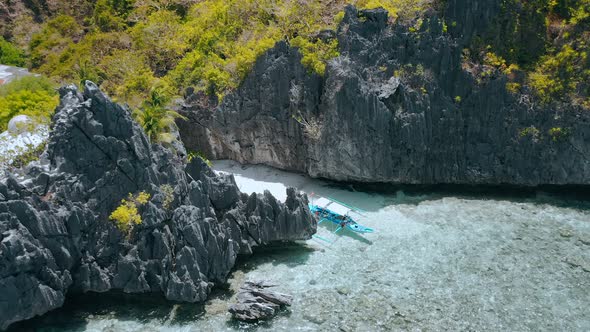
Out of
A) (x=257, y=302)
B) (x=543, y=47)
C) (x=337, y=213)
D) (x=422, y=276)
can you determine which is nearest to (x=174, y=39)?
(x=337, y=213)

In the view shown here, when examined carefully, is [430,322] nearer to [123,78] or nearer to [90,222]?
[90,222]

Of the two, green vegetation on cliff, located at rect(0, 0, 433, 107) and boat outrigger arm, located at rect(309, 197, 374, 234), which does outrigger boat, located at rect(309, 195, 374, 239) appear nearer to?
boat outrigger arm, located at rect(309, 197, 374, 234)

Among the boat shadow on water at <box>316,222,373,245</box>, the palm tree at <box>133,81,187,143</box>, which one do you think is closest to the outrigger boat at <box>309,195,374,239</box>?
the boat shadow on water at <box>316,222,373,245</box>

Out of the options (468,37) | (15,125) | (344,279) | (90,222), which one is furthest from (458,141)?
(15,125)

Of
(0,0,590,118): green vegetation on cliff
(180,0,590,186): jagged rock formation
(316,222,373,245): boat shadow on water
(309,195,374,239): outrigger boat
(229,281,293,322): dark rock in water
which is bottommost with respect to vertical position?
(229,281,293,322): dark rock in water

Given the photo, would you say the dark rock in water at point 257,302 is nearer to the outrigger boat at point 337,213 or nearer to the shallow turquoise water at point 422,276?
the shallow turquoise water at point 422,276

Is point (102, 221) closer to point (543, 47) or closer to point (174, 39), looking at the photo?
point (174, 39)

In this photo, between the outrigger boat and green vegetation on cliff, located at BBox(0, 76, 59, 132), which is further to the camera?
green vegetation on cliff, located at BBox(0, 76, 59, 132)
